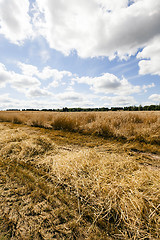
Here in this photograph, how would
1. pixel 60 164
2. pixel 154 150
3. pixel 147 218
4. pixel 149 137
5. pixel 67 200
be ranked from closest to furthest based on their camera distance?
pixel 147 218
pixel 67 200
pixel 60 164
pixel 154 150
pixel 149 137

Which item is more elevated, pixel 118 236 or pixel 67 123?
pixel 67 123

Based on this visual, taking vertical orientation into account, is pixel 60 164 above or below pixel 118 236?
above

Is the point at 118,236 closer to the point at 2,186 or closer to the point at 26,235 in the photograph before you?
the point at 26,235

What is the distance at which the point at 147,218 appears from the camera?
901mm

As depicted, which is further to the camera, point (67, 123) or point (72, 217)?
point (67, 123)

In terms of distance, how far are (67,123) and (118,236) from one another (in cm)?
422

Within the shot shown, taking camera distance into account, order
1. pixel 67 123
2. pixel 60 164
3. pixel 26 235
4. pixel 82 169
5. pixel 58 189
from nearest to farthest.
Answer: pixel 26 235, pixel 58 189, pixel 82 169, pixel 60 164, pixel 67 123

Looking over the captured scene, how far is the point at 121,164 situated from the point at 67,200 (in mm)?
926

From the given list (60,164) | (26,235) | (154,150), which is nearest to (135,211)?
(26,235)

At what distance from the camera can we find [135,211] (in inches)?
36.7

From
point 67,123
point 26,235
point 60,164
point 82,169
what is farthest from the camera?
point 67,123

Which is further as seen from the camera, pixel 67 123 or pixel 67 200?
pixel 67 123

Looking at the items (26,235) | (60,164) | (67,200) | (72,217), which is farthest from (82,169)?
(26,235)

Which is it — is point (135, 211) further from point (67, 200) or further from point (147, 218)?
point (67, 200)
